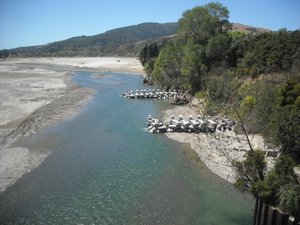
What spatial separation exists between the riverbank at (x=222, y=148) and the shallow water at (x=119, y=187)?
1.02 metres

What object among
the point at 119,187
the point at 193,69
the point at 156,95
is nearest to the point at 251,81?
the point at 193,69

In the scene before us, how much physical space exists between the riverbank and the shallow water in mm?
1017

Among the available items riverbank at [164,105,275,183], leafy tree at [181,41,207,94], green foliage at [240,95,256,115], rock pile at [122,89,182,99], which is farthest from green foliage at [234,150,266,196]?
rock pile at [122,89,182,99]

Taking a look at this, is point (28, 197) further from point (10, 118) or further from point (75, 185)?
point (10, 118)

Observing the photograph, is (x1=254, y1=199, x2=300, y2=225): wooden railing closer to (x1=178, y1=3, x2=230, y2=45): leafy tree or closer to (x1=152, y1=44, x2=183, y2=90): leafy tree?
(x1=152, y1=44, x2=183, y2=90): leafy tree

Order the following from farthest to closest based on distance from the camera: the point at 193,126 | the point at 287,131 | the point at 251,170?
the point at 193,126 → the point at 287,131 → the point at 251,170

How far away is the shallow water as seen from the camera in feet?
72.8

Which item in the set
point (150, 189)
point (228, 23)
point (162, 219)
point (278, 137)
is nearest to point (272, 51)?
point (228, 23)

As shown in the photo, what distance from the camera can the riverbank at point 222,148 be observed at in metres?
28.6

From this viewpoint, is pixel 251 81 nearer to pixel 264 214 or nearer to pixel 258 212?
pixel 258 212

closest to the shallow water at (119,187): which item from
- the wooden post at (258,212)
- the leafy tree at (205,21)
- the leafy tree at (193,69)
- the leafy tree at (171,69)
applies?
the wooden post at (258,212)

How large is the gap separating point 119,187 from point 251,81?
30866 mm

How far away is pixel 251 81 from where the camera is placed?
163 feet

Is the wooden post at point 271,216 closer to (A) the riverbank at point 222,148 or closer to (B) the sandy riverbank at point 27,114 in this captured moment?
(A) the riverbank at point 222,148
